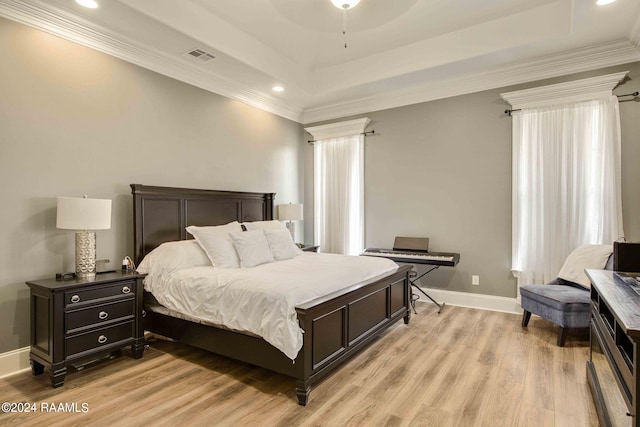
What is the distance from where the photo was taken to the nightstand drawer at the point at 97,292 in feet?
8.39

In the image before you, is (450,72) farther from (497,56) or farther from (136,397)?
(136,397)

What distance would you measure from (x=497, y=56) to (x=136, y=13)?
3677 mm

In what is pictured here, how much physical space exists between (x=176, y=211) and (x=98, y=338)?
1.50 meters

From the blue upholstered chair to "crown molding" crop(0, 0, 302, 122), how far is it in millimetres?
4247

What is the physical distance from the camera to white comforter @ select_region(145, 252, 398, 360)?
2307 millimetres

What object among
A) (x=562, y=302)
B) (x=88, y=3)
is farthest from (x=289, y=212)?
(x=562, y=302)

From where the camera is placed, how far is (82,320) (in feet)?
8.61

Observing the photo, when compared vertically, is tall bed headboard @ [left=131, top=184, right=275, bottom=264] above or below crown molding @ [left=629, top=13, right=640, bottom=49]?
below

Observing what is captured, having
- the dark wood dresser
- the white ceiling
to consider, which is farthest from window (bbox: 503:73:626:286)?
the dark wood dresser

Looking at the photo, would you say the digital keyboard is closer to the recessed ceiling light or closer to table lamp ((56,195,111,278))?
table lamp ((56,195,111,278))

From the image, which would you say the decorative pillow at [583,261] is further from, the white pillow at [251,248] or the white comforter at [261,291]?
the white pillow at [251,248]

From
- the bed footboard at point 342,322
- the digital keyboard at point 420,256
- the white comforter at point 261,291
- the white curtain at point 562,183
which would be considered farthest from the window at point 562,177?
the white comforter at point 261,291

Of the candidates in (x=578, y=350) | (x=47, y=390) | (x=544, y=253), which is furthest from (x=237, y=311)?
(x=544, y=253)

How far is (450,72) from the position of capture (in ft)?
13.7
